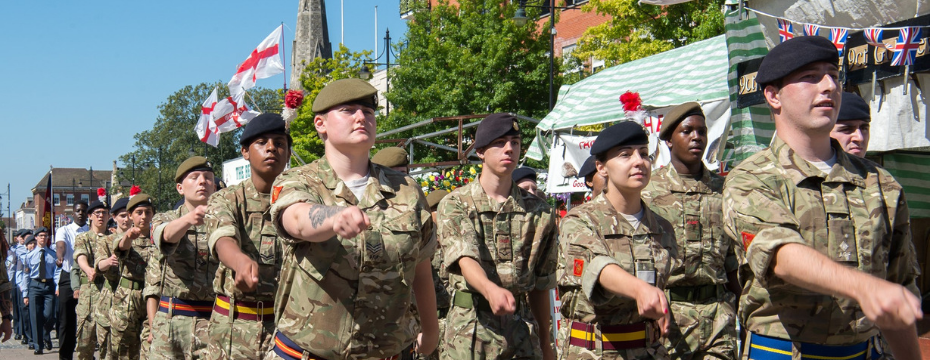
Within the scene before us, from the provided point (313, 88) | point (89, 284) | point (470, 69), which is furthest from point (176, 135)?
point (89, 284)

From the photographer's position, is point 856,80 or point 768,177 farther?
point 856,80

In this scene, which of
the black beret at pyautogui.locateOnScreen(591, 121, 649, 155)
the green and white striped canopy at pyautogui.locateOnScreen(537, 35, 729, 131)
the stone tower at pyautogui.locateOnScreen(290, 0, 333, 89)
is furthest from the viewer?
the stone tower at pyautogui.locateOnScreen(290, 0, 333, 89)

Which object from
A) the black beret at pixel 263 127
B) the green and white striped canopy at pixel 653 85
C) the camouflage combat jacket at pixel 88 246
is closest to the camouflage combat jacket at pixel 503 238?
the black beret at pixel 263 127

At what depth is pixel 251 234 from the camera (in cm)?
616

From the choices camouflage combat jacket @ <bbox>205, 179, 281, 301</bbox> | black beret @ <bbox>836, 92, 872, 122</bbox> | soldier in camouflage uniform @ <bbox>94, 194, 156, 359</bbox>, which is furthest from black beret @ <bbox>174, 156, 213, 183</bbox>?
black beret @ <bbox>836, 92, 872, 122</bbox>

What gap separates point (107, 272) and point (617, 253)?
841cm

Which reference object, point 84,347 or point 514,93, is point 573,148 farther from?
point 514,93

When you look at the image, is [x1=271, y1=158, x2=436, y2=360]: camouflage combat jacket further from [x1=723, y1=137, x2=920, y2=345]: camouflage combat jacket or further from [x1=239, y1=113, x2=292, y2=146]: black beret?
[x1=239, y1=113, x2=292, y2=146]: black beret

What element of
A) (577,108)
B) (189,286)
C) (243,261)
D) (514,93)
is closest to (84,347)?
(189,286)

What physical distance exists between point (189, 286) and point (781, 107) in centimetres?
→ 536

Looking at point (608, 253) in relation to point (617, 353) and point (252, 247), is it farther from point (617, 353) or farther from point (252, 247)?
point (252, 247)

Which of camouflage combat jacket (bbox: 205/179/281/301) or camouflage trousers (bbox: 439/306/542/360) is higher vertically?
camouflage combat jacket (bbox: 205/179/281/301)

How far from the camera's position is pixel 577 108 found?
1236 cm

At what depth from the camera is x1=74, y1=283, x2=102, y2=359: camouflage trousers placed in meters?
12.5
